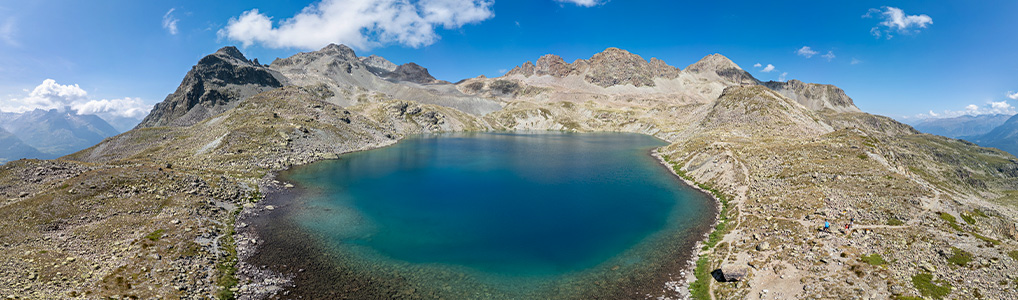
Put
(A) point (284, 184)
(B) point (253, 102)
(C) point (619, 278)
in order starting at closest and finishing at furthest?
(C) point (619, 278) < (A) point (284, 184) < (B) point (253, 102)

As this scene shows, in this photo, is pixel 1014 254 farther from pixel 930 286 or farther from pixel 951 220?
pixel 951 220

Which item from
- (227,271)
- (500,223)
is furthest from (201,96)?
(500,223)

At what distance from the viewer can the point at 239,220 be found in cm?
4141

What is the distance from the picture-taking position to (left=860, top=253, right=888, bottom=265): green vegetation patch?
25.8 m

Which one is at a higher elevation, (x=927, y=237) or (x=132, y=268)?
(x=927, y=237)

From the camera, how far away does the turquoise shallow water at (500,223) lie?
30.2 metres

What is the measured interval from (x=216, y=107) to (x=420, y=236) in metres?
191

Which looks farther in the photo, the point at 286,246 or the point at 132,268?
the point at 286,246

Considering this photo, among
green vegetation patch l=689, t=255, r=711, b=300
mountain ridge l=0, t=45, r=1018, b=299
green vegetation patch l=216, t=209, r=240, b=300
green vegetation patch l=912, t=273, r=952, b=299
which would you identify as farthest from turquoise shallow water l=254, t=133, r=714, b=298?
green vegetation patch l=912, t=273, r=952, b=299

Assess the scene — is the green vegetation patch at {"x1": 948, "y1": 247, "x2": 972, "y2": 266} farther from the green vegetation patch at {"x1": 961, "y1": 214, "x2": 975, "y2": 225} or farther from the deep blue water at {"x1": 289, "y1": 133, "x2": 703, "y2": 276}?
the deep blue water at {"x1": 289, "y1": 133, "x2": 703, "y2": 276}

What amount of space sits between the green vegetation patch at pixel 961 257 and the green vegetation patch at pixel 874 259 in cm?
→ 338

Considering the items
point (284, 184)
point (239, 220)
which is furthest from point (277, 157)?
point (239, 220)

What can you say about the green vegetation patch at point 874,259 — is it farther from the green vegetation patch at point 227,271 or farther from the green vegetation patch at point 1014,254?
the green vegetation patch at point 227,271

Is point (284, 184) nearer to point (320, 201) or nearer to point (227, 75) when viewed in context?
point (320, 201)
